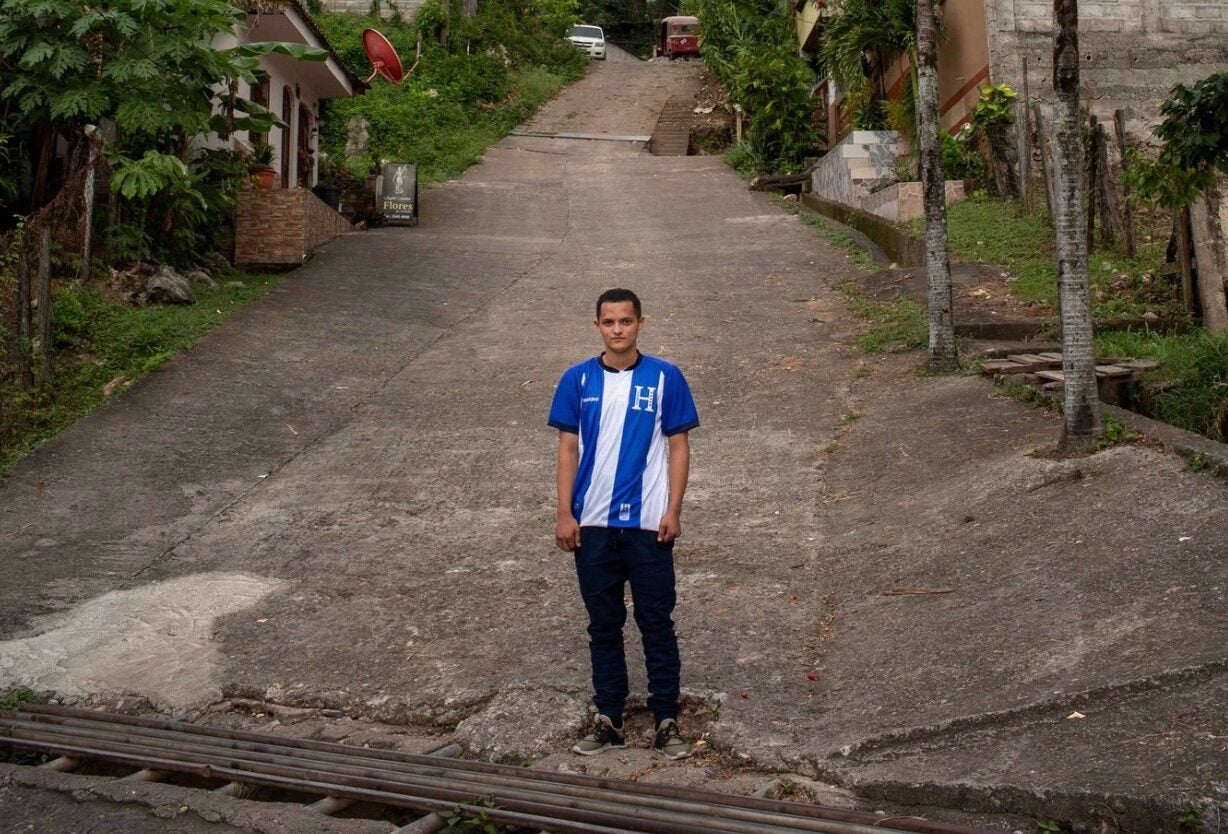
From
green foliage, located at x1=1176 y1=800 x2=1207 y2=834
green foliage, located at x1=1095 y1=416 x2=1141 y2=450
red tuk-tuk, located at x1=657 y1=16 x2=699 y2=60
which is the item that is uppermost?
red tuk-tuk, located at x1=657 y1=16 x2=699 y2=60

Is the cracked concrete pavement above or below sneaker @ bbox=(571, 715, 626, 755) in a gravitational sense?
above

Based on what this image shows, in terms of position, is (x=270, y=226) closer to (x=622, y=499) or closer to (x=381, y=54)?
(x=381, y=54)

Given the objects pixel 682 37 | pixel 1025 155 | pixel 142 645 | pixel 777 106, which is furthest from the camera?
pixel 682 37

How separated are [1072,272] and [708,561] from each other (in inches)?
94.6

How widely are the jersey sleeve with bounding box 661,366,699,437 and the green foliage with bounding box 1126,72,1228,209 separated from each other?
4178 mm

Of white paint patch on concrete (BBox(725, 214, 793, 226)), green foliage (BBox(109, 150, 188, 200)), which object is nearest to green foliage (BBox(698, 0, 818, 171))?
white paint patch on concrete (BBox(725, 214, 793, 226))

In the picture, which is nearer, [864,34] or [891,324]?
[891,324]

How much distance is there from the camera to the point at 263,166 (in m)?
16.3

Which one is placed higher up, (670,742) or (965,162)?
(965,162)

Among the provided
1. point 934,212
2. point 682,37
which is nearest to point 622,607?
point 934,212

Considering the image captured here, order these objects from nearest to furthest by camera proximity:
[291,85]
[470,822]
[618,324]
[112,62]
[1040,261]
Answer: [470,822] → [618,324] → [112,62] → [1040,261] → [291,85]

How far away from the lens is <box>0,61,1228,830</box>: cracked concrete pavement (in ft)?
13.9

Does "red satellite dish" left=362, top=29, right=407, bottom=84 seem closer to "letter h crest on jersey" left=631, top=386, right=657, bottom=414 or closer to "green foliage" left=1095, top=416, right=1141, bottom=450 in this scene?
"green foliage" left=1095, top=416, right=1141, bottom=450

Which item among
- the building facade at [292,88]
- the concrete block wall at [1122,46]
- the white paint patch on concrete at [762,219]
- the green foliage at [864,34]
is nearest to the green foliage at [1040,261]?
the white paint patch on concrete at [762,219]
